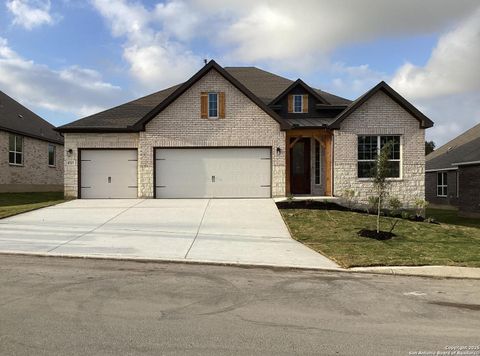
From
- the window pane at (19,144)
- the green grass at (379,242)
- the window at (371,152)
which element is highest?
the window pane at (19,144)

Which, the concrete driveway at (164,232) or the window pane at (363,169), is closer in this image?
the concrete driveway at (164,232)

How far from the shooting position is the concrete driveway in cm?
975

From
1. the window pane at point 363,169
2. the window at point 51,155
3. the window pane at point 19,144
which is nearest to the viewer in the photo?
the window pane at point 363,169

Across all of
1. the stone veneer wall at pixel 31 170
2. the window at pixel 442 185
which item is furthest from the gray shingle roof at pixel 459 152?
the stone veneer wall at pixel 31 170

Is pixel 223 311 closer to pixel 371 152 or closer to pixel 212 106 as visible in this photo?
pixel 212 106

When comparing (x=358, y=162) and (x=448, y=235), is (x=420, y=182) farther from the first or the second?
(x=448, y=235)

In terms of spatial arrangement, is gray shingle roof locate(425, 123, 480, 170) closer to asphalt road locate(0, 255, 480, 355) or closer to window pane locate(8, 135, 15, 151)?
asphalt road locate(0, 255, 480, 355)

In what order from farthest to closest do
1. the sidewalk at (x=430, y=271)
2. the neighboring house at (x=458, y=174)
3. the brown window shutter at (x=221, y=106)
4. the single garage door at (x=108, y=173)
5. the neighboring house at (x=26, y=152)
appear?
the neighboring house at (x=26, y=152) → the neighboring house at (x=458, y=174) → the single garage door at (x=108, y=173) → the brown window shutter at (x=221, y=106) → the sidewalk at (x=430, y=271)

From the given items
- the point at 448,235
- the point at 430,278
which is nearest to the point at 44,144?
the point at 448,235

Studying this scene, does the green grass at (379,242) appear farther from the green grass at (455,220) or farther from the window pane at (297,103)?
the window pane at (297,103)

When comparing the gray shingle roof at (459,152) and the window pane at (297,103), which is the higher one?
the window pane at (297,103)

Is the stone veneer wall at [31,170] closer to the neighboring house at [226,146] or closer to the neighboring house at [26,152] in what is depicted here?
the neighboring house at [26,152]

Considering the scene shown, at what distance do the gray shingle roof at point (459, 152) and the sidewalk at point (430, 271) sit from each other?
55.3 feet

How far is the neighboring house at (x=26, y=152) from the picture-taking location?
25.4 m
